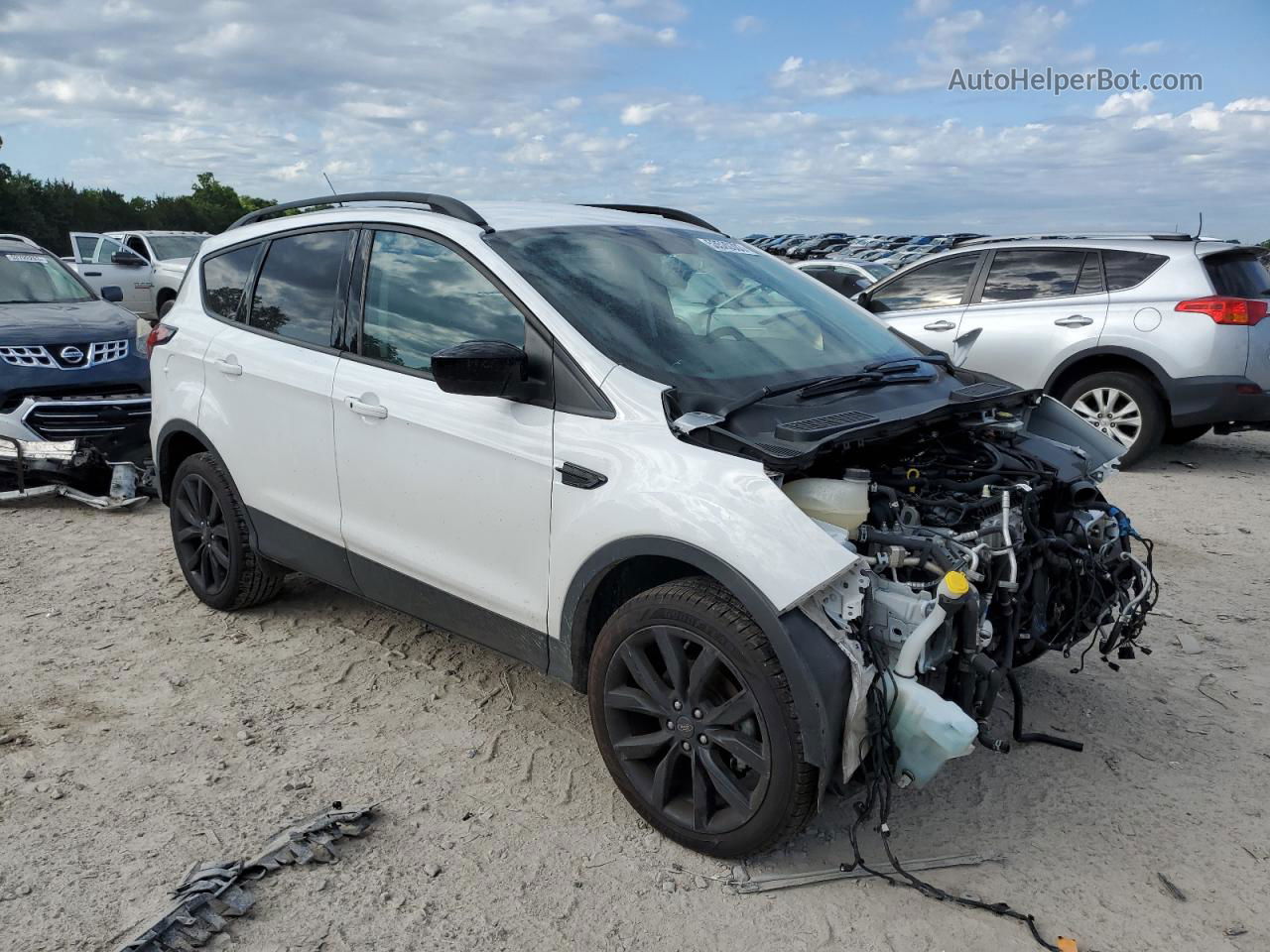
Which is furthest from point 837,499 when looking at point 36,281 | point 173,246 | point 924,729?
point 173,246

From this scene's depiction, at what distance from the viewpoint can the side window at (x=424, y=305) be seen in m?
3.58

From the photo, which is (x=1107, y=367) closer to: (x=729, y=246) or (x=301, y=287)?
(x=729, y=246)

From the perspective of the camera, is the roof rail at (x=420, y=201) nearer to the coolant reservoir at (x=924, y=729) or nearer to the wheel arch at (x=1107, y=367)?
the coolant reservoir at (x=924, y=729)

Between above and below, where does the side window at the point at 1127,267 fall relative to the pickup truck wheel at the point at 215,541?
above

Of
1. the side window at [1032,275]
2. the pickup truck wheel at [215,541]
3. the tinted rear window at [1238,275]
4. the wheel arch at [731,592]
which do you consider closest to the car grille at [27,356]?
the pickup truck wheel at [215,541]

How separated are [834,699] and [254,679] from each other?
2659mm

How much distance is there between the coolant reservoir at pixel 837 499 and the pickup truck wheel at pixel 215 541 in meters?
2.79

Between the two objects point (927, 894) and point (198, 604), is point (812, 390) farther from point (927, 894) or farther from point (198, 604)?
point (198, 604)

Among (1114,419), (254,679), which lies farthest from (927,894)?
(1114,419)

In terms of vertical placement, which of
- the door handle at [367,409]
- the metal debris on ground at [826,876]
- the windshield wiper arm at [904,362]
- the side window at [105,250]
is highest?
the side window at [105,250]

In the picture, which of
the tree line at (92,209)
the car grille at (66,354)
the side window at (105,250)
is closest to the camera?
the car grille at (66,354)

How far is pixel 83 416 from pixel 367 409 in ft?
14.1

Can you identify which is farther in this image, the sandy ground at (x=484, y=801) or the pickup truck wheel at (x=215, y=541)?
the pickup truck wheel at (x=215, y=541)

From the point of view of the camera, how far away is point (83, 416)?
7.10 metres
